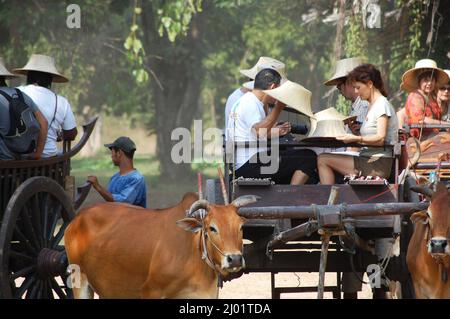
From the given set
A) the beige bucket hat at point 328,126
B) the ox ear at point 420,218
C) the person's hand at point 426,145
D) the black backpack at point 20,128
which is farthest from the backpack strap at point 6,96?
the person's hand at point 426,145

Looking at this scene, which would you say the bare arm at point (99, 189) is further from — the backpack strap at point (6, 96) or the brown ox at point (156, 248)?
the backpack strap at point (6, 96)

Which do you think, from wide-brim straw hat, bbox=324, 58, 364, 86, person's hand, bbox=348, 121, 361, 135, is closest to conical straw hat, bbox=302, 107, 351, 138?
person's hand, bbox=348, 121, 361, 135

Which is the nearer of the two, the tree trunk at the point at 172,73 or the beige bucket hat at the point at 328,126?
the beige bucket hat at the point at 328,126

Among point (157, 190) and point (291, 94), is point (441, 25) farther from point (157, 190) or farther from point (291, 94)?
point (157, 190)

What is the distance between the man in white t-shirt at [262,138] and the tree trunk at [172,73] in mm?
22469

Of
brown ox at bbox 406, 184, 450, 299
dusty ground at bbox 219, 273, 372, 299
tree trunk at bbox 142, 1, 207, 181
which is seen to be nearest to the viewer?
brown ox at bbox 406, 184, 450, 299

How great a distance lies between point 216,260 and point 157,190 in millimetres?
23690

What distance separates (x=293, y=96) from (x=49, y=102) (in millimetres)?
2534

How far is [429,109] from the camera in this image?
418 inches

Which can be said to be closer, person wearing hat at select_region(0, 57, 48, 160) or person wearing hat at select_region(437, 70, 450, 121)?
person wearing hat at select_region(0, 57, 48, 160)

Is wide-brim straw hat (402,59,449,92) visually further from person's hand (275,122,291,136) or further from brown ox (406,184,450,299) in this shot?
brown ox (406,184,450,299)

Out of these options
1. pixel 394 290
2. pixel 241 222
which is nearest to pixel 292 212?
pixel 241 222

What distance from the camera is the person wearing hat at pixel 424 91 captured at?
412 inches

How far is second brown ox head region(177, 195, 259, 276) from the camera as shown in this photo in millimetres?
7027
